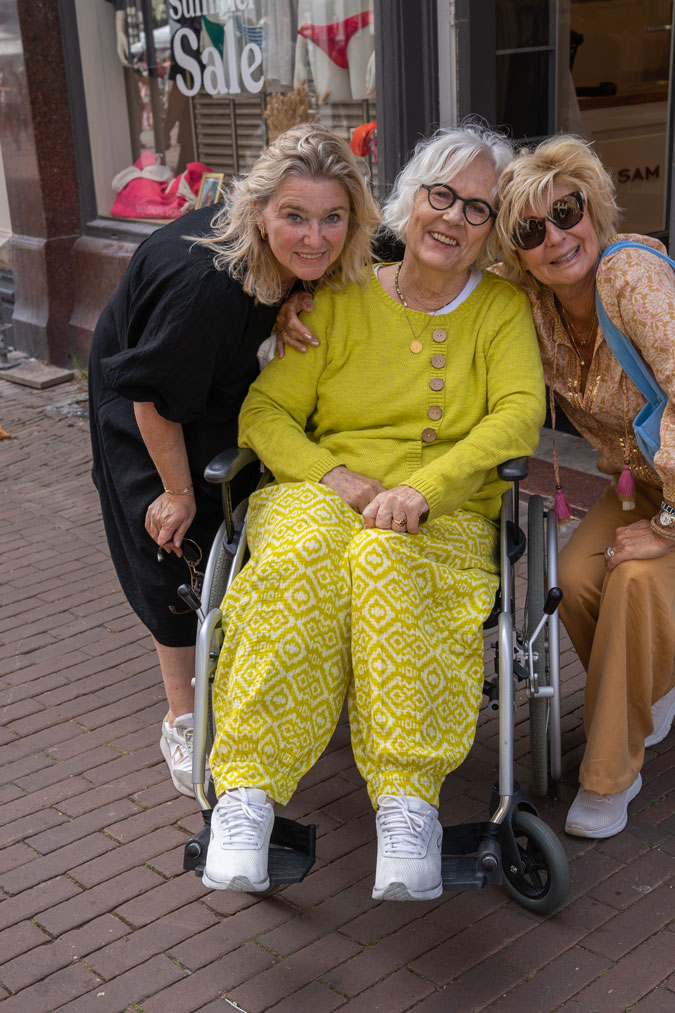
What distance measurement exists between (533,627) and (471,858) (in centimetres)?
60

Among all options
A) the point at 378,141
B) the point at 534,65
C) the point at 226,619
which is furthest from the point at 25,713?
the point at 534,65

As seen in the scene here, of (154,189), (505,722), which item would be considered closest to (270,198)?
(505,722)

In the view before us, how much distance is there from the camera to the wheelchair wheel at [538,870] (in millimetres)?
2549

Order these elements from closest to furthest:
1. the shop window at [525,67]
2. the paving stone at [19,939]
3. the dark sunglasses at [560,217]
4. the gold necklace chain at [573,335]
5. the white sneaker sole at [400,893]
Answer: the white sneaker sole at [400,893]
the paving stone at [19,939]
the dark sunglasses at [560,217]
the gold necklace chain at [573,335]
the shop window at [525,67]

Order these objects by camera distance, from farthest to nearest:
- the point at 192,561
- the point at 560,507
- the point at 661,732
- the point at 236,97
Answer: the point at 236,97
the point at 661,732
the point at 192,561
the point at 560,507

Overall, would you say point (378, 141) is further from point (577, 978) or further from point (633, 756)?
point (577, 978)

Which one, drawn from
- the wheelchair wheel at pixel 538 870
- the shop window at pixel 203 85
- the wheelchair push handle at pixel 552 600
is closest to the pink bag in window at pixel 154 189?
the shop window at pixel 203 85

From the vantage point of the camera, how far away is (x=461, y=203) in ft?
9.51

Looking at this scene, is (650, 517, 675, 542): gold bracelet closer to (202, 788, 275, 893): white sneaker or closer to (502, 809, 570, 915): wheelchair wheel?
(502, 809, 570, 915): wheelchair wheel

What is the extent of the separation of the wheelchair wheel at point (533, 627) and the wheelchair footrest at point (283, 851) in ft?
2.15

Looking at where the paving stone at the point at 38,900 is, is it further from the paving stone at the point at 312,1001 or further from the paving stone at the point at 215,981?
the paving stone at the point at 312,1001

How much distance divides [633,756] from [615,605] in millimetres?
413

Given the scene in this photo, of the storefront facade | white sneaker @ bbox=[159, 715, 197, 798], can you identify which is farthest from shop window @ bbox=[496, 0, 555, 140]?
white sneaker @ bbox=[159, 715, 197, 798]

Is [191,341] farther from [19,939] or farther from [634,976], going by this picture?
[634,976]
